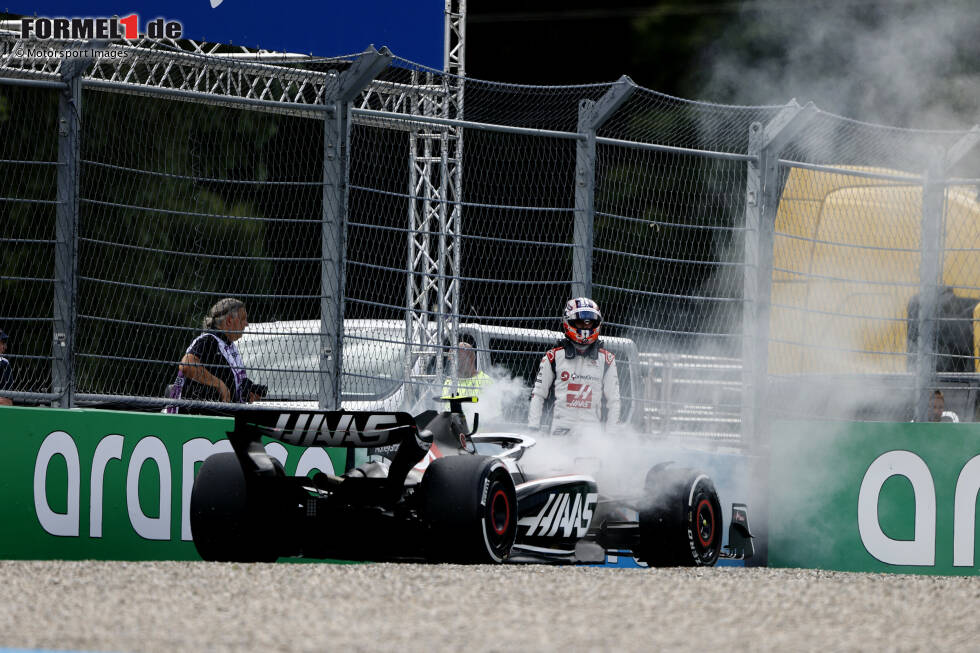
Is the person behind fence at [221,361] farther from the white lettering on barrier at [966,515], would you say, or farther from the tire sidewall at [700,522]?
the white lettering on barrier at [966,515]

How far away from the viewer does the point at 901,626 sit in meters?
6.05

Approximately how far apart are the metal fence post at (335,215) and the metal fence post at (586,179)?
60.0 inches

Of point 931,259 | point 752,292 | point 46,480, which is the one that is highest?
point 931,259

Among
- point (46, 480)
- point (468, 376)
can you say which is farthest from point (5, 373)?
point (468, 376)

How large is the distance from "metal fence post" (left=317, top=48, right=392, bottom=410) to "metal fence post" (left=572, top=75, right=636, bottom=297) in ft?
5.00

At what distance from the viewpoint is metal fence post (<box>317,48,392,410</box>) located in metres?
8.88

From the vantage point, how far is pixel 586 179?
986 centimetres

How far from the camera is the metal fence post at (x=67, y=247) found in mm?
8383

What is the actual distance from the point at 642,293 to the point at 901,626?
408cm

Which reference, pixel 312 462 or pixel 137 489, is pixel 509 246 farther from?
pixel 137 489

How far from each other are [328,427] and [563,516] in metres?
1.56

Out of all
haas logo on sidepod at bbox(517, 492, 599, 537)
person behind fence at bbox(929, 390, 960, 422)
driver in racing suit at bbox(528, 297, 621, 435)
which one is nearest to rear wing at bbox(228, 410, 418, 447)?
haas logo on sidepod at bbox(517, 492, 599, 537)

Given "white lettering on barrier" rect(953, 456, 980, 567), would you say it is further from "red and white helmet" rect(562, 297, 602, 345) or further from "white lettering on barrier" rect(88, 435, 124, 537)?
"white lettering on barrier" rect(88, 435, 124, 537)

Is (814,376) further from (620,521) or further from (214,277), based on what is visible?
(214,277)
